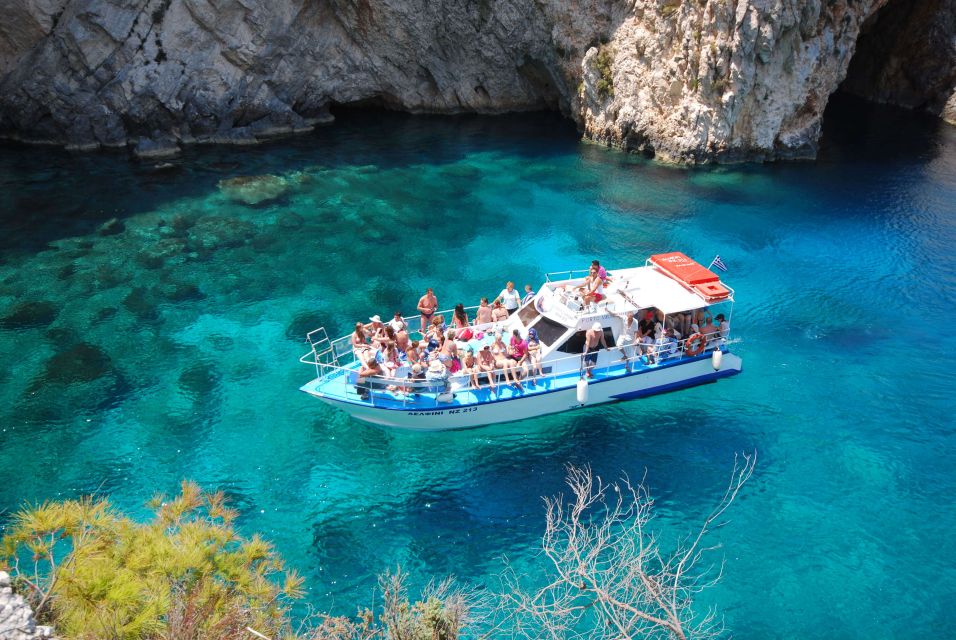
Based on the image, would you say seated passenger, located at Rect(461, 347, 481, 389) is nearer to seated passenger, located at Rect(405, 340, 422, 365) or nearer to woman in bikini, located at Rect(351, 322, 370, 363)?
seated passenger, located at Rect(405, 340, 422, 365)

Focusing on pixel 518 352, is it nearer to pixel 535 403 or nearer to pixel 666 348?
pixel 535 403

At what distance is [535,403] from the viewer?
16.9m

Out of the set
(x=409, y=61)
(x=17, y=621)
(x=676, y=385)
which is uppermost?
(x=409, y=61)

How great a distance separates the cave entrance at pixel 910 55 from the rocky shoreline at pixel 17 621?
4744 centimetres

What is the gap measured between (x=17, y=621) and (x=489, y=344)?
11711 mm

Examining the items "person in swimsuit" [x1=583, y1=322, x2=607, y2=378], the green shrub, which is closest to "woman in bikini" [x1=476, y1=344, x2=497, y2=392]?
"person in swimsuit" [x1=583, y1=322, x2=607, y2=378]

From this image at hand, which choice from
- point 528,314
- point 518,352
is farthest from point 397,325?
point 528,314

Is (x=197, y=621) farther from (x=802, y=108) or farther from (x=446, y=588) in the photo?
(x=802, y=108)

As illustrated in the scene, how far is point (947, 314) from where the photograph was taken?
21969 mm

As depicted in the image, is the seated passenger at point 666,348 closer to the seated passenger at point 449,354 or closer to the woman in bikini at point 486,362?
the woman in bikini at point 486,362

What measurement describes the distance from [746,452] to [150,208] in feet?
77.6

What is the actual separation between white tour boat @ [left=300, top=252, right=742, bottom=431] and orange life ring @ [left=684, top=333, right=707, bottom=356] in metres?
0.03

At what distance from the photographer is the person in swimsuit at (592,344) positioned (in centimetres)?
1722

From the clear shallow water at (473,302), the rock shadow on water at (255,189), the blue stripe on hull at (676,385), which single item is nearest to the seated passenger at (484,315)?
the clear shallow water at (473,302)
